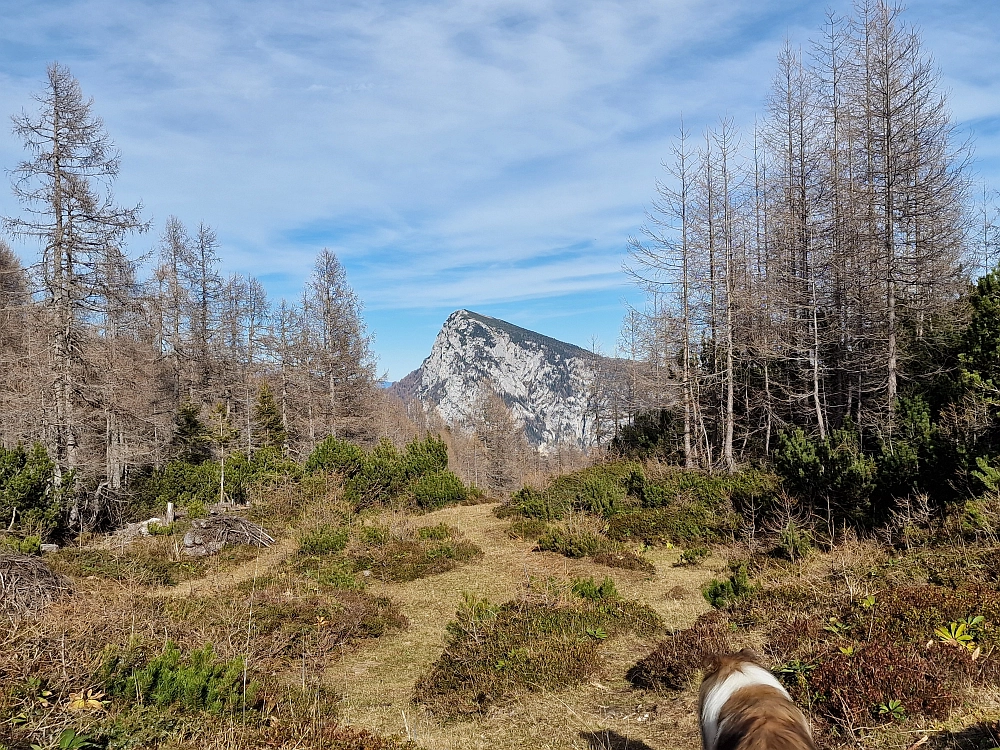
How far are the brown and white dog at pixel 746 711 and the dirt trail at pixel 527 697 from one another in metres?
2.00

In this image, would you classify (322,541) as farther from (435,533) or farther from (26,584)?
(26,584)

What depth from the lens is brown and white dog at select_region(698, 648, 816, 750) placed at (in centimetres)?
187

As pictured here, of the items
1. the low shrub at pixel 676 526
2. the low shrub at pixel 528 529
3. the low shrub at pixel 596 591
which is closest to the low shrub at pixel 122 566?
the low shrub at pixel 528 529

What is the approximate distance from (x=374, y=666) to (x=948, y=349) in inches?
477

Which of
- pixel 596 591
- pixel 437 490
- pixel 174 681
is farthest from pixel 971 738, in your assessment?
pixel 437 490

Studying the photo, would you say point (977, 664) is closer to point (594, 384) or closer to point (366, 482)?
point (366, 482)

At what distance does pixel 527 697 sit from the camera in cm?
508

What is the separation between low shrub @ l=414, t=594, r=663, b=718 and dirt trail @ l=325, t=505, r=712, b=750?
0.18m

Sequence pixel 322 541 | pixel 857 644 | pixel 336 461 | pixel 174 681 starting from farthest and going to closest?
pixel 336 461 < pixel 322 541 < pixel 857 644 < pixel 174 681

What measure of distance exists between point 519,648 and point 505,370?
15938 centimetres

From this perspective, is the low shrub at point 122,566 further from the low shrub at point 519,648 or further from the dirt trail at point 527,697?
the low shrub at point 519,648

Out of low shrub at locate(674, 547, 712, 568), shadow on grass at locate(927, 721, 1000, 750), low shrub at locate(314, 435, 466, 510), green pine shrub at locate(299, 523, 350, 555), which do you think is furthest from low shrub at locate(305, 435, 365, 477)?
shadow on grass at locate(927, 721, 1000, 750)

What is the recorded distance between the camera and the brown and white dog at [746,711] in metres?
1.87

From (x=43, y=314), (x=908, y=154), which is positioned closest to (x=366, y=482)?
(x=43, y=314)
